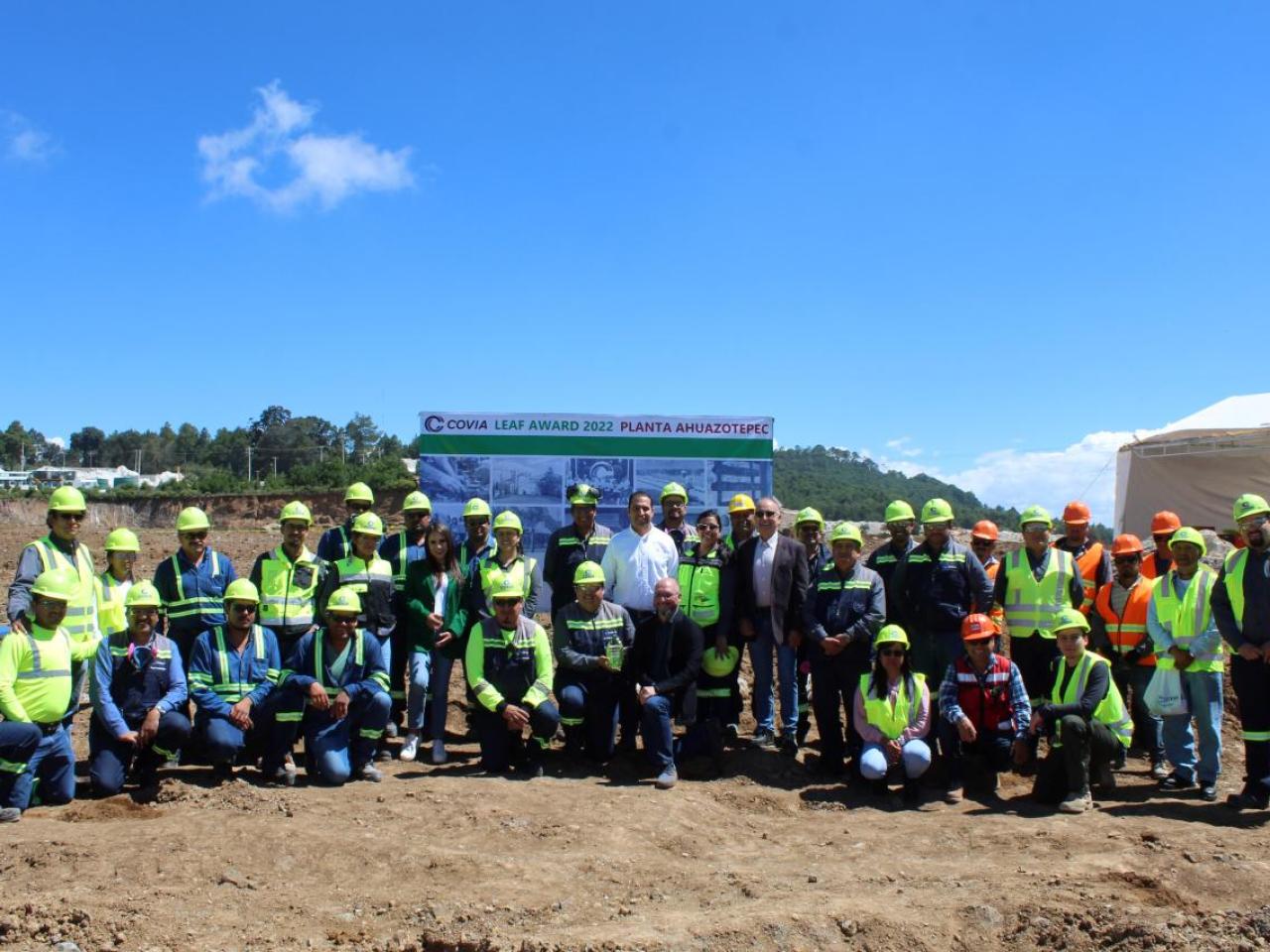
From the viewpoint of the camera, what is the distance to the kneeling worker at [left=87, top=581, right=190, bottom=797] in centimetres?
671

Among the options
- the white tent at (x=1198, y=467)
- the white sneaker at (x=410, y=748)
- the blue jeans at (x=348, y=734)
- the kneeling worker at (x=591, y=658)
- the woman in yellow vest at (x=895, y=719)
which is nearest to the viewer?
the woman in yellow vest at (x=895, y=719)

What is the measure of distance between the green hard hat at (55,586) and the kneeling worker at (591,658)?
10.9ft

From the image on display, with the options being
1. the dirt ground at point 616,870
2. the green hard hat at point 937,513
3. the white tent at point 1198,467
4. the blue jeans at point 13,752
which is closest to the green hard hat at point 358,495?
the dirt ground at point 616,870

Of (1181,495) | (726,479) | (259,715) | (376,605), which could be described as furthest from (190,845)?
(1181,495)

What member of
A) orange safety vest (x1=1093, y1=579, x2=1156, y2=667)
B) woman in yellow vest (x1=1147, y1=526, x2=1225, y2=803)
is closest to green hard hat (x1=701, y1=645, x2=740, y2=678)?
orange safety vest (x1=1093, y1=579, x2=1156, y2=667)

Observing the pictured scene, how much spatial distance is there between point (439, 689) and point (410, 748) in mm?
493

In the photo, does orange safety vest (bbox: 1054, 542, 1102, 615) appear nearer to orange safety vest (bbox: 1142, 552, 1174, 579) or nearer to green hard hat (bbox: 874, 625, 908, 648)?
orange safety vest (bbox: 1142, 552, 1174, 579)

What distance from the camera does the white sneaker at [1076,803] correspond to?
21.9 feet

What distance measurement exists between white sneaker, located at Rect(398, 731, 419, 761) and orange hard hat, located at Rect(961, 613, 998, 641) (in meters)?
4.27

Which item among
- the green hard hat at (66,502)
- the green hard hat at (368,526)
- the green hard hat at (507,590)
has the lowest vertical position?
the green hard hat at (507,590)

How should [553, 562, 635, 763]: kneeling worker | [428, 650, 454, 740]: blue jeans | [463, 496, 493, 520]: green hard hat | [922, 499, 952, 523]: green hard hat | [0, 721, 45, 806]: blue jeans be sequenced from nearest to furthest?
[0, 721, 45, 806]: blue jeans < [553, 562, 635, 763]: kneeling worker < [922, 499, 952, 523]: green hard hat < [428, 650, 454, 740]: blue jeans < [463, 496, 493, 520]: green hard hat

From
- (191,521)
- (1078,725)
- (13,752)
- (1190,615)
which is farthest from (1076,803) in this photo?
(13,752)

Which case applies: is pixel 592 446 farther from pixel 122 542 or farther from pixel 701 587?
pixel 122 542

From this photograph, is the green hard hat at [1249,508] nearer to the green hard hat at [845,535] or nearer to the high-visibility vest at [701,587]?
the green hard hat at [845,535]
